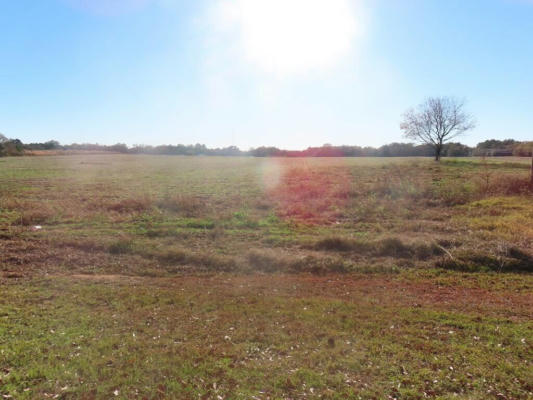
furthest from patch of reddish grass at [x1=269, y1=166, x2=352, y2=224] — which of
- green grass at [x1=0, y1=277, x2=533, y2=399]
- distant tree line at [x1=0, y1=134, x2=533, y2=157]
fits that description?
distant tree line at [x1=0, y1=134, x2=533, y2=157]

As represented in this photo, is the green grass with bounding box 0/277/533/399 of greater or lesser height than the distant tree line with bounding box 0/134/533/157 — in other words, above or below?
below

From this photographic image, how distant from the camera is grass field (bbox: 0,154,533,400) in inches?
180

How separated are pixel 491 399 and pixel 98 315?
6669 mm

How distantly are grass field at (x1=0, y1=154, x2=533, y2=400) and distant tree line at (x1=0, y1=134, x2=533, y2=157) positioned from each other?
73.5m

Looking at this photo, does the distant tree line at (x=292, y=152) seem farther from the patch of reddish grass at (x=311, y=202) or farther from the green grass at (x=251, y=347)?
the green grass at (x=251, y=347)

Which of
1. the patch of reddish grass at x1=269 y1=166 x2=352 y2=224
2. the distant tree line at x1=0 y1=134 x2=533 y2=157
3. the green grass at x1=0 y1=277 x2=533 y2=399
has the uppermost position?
the distant tree line at x1=0 y1=134 x2=533 y2=157

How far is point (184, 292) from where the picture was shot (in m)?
Answer: 7.87

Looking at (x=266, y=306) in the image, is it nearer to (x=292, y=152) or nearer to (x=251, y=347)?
(x=251, y=347)

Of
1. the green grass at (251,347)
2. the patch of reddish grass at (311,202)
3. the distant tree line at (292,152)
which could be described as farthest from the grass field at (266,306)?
the distant tree line at (292,152)

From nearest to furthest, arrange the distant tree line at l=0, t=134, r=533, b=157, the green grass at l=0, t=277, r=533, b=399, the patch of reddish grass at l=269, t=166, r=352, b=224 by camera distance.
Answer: the green grass at l=0, t=277, r=533, b=399 < the patch of reddish grass at l=269, t=166, r=352, b=224 < the distant tree line at l=0, t=134, r=533, b=157

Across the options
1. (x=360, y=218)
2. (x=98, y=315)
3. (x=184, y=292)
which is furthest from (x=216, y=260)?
(x=360, y=218)

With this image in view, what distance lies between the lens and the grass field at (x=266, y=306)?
4582 millimetres

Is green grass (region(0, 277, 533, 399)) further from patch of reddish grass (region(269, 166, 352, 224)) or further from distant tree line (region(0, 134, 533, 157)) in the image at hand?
distant tree line (region(0, 134, 533, 157))

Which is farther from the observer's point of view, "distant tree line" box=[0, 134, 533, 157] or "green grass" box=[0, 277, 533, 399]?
"distant tree line" box=[0, 134, 533, 157]
